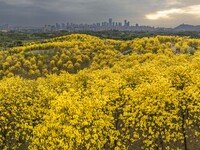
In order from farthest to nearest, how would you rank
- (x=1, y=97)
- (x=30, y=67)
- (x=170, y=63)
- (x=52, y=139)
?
(x=30, y=67) → (x=170, y=63) → (x=1, y=97) → (x=52, y=139)

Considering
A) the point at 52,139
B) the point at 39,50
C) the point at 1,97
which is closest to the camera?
the point at 52,139

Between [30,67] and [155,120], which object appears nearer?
[155,120]

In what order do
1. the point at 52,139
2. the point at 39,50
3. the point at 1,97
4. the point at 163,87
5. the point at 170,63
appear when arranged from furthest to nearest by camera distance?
the point at 39,50, the point at 170,63, the point at 1,97, the point at 163,87, the point at 52,139

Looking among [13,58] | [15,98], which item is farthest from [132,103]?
[13,58]

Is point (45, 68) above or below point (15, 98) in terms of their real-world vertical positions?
below

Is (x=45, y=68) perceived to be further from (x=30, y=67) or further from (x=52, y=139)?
(x=52, y=139)

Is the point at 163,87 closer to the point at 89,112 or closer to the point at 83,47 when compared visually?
the point at 89,112

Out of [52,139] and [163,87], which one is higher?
[163,87]

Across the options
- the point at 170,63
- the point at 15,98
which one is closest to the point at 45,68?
the point at 170,63

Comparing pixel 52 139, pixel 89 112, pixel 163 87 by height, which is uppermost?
pixel 163 87

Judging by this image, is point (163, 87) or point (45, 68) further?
point (45, 68)
